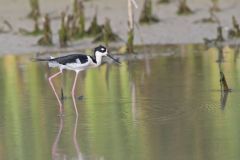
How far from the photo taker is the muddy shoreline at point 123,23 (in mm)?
18547

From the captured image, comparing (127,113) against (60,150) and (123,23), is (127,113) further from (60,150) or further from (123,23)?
(123,23)

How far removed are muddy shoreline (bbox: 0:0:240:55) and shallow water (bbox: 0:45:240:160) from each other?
2.68 metres

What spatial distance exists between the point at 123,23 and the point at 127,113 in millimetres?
9846

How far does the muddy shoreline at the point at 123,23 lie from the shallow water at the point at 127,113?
2683 millimetres

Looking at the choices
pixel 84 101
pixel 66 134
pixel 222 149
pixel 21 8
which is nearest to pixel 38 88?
pixel 84 101

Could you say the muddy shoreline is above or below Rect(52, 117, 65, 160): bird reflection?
above

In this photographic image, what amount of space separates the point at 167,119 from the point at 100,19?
433 inches

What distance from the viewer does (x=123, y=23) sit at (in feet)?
66.9

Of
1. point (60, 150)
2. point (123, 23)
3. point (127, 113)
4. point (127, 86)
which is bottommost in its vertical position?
point (60, 150)

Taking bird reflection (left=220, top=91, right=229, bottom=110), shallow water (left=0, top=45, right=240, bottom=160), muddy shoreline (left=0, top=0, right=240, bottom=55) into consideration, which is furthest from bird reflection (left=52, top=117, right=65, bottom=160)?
muddy shoreline (left=0, top=0, right=240, bottom=55)

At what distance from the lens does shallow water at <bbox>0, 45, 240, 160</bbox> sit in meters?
8.62

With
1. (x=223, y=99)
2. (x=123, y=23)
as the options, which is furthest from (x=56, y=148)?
(x=123, y=23)

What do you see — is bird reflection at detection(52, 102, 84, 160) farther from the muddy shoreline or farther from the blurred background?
the muddy shoreline

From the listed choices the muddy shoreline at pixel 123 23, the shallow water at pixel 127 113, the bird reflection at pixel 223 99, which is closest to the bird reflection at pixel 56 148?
the shallow water at pixel 127 113
